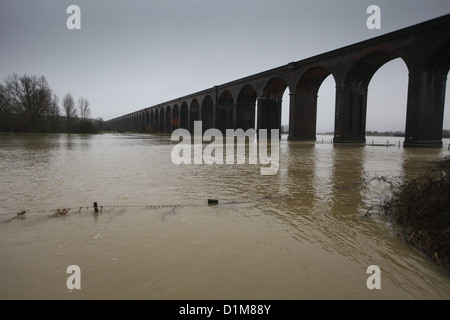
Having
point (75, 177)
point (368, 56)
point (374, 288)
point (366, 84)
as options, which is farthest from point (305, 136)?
point (374, 288)

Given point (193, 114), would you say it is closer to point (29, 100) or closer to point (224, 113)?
point (224, 113)

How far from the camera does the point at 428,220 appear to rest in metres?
3.10

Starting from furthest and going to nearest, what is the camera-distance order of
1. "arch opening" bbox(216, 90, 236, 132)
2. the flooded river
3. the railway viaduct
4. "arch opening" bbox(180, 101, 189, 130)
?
"arch opening" bbox(180, 101, 189, 130), "arch opening" bbox(216, 90, 236, 132), the railway viaduct, the flooded river

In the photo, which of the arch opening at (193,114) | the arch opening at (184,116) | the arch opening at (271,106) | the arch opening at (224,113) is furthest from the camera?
the arch opening at (184,116)

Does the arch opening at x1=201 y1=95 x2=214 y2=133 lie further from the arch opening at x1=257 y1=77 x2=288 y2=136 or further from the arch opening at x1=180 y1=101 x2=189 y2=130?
the arch opening at x1=257 y1=77 x2=288 y2=136

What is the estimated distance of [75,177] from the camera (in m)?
6.45

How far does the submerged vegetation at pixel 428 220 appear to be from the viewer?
264 centimetres

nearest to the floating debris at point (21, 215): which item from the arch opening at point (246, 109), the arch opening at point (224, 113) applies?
the arch opening at point (246, 109)

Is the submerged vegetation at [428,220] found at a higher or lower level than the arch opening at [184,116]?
lower

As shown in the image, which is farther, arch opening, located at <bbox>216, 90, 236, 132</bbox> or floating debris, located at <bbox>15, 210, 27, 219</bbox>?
arch opening, located at <bbox>216, 90, 236, 132</bbox>

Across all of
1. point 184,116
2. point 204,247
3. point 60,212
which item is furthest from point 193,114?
point 204,247

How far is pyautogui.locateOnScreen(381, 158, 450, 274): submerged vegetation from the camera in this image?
8.67ft

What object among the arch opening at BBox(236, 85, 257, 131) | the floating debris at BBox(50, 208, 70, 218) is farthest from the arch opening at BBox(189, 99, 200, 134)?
the floating debris at BBox(50, 208, 70, 218)

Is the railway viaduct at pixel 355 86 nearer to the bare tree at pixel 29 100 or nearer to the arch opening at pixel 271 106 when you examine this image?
the arch opening at pixel 271 106
